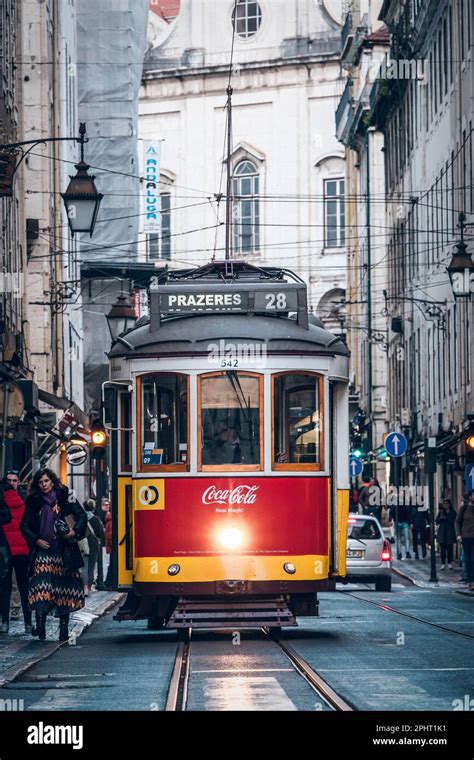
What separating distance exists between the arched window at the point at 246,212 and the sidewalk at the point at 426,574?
140ft

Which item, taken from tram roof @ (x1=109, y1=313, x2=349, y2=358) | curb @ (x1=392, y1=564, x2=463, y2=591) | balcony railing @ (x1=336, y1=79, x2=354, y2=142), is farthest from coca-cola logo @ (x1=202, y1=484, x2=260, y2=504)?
balcony railing @ (x1=336, y1=79, x2=354, y2=142)

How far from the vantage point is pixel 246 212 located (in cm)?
9188

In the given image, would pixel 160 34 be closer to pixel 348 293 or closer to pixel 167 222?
pixel 167 222

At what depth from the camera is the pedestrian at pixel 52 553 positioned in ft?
68.6

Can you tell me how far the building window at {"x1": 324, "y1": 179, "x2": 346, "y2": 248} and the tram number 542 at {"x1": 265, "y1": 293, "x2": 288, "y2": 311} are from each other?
2718 inches

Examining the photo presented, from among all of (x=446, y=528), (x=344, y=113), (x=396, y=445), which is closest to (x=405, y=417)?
(x=396, y=445)

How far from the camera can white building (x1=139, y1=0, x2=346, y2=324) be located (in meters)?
91.4

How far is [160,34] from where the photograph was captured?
95375mm

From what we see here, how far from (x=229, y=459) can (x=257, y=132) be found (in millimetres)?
74581

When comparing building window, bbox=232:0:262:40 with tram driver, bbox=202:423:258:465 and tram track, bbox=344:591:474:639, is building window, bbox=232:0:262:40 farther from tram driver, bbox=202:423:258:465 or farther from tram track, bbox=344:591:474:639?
tram driver, bbox=202:423:258:465

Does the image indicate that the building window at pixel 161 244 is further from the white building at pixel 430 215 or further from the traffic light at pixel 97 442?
the traffic light at pixel 97 442

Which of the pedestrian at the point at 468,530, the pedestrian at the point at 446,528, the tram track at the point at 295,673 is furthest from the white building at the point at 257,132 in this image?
the tram track at the point at 295,673

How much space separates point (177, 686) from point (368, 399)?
204 feet

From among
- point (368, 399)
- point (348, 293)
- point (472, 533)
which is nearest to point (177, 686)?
point (472, 533)
